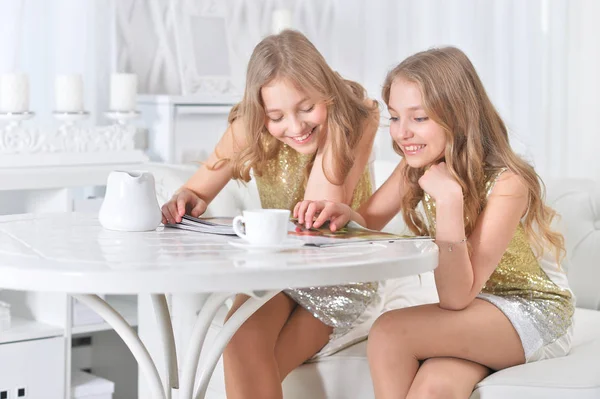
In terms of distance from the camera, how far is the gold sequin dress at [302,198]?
196 cm

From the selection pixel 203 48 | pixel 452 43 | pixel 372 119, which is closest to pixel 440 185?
pixel 372 119

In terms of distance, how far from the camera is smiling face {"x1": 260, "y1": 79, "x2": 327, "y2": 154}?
6.36ft

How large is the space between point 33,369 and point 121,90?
34.1 inches

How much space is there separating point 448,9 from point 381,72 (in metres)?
0.36

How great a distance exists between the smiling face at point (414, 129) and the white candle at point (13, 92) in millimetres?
1285

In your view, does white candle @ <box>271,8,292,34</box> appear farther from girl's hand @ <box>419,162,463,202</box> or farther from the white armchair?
girl's hand @ <box>419,162,463,202</box>

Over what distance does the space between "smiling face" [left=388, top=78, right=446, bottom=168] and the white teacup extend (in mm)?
438

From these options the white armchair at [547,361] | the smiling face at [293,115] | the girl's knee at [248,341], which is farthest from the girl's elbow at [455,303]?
the smiling face at [293,115]

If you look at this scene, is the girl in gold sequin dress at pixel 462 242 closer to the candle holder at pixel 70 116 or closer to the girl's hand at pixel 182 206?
the girl's hand at pixel 182 206

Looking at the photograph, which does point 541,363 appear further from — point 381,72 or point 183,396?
point 381,72

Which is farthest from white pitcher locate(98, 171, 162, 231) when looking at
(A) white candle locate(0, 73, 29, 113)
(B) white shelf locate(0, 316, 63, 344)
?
(A) white candle locate(0, 73, 29, 113)

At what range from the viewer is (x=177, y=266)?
126cm

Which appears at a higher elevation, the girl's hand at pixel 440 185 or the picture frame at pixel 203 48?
the picture frame at pixel 203 48

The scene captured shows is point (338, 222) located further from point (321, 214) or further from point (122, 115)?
point (122, 115)
